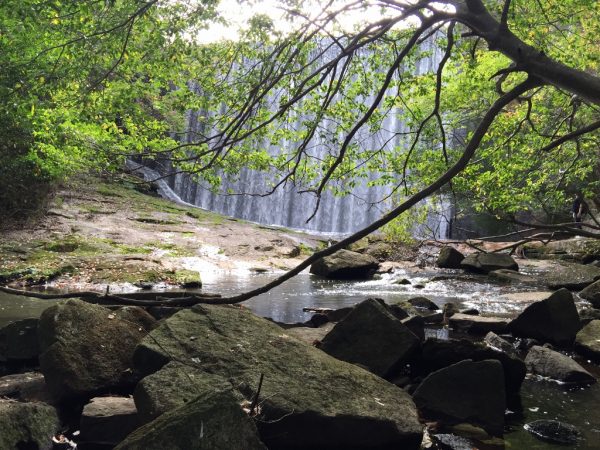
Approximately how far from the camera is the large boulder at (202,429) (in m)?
2.77

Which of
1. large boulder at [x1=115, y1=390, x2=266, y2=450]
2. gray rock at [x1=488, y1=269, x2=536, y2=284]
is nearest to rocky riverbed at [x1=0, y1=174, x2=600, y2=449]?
large boulder at [x1=115, y1=390, x2=266, y2=450]

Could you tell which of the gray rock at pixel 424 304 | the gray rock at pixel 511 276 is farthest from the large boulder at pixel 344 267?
the gray rock at pixel 424 304

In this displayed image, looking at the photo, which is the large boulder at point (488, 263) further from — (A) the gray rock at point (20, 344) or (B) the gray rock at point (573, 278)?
(A) the gray rock at point (20, 344)

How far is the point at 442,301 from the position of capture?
1229cm

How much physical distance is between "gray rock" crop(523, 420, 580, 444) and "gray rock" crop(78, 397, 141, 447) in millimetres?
3567

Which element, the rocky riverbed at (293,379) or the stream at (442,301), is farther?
the stream at (442,301)

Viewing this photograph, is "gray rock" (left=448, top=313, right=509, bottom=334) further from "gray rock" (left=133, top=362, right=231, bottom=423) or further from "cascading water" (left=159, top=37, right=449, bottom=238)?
"cascading water" (left=159, top=37, right=449, bottom=238)

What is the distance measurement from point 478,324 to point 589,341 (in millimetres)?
1695

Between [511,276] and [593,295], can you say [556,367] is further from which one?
[511,276]

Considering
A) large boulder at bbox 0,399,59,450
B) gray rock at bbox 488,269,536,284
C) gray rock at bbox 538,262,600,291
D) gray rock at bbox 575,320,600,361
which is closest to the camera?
Result: large boulder at bbox 0,399,59,450

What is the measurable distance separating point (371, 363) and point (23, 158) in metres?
15.9

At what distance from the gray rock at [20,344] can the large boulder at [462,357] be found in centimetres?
462

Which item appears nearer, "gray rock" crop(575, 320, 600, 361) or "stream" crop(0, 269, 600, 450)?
"stream" crop(0, 269, 600, 450)

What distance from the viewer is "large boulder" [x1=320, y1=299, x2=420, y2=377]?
216 inches
